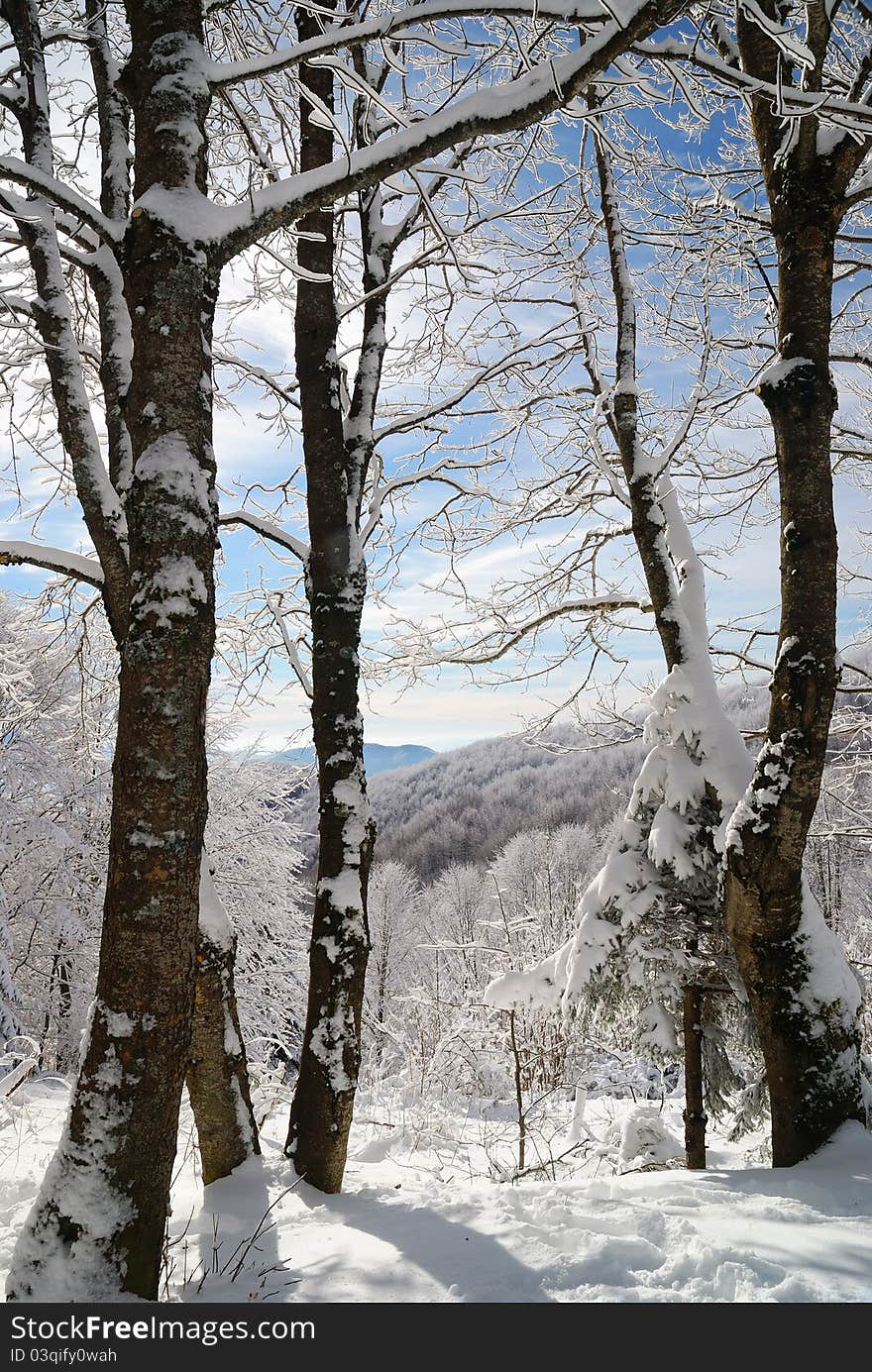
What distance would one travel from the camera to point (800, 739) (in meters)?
3.63

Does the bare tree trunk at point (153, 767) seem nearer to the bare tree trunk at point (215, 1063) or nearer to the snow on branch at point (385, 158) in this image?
the snow on branch at point (385, 158)

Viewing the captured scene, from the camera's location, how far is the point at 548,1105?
34.8 feet

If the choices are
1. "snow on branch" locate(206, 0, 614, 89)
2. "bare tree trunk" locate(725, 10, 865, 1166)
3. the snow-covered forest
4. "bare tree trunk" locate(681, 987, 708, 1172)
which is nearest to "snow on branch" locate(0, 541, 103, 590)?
the snow-covered forest

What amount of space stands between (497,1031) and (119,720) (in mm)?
5768

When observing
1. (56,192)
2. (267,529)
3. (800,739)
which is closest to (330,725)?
(267,529)

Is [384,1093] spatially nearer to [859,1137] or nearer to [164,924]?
[859,1137]

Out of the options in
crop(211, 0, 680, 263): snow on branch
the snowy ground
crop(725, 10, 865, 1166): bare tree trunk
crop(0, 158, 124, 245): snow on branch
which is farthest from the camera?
crop(725, 10, 865, 1166): bare tree trunk

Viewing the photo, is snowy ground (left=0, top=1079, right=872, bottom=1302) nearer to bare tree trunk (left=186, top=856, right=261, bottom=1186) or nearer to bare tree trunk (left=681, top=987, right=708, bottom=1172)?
bare tree trunk (left=186, top=856, right=261, bottom=1186)

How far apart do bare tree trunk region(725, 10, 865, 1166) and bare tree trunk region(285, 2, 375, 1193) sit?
7.18 feet

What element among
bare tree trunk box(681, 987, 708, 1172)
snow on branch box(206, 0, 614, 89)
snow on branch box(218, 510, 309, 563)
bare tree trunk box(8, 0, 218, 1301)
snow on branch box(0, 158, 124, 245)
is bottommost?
bare tree trunk box(681, 987, 708, 1172)

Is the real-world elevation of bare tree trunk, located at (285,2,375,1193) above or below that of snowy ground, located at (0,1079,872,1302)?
above

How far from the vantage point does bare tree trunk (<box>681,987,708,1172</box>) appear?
4.60 meters

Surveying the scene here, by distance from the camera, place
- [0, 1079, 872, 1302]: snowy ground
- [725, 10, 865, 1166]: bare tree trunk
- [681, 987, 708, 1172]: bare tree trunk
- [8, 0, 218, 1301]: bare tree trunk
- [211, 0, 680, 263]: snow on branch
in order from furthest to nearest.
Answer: [681, 987, 708, 1172]: bare tree trunk → [725, 10, 865, 1166]: bare tree trunk → [211, 0, 680, 263]: snow on branch → [0, 1079, 872, 1302]: snowy ground → [8, 0, 218, 1301]: bare tree trunk
